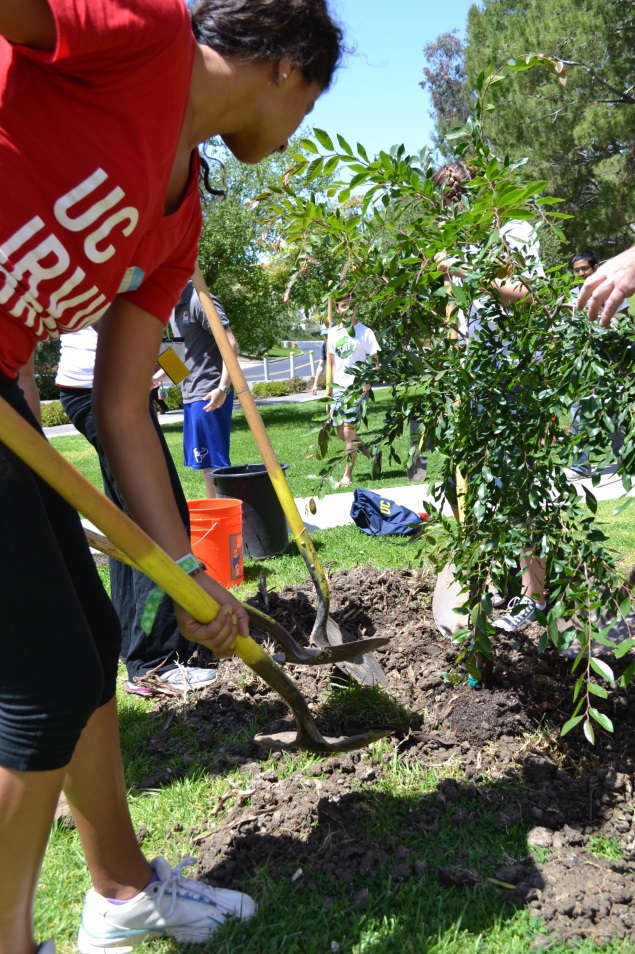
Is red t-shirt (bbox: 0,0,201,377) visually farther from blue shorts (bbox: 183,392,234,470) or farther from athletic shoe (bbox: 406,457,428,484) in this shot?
blue shorts (bbox: 183,392,234,470)

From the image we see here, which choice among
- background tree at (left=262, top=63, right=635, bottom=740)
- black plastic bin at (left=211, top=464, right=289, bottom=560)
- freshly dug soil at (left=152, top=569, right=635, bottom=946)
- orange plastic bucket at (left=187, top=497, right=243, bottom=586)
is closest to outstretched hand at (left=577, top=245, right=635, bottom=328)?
background tree at (left=262, top=63, right=635, bottom=740)

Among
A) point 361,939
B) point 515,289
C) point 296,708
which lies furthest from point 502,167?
point 361,939

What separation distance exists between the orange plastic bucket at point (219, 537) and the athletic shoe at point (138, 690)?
1146 mm

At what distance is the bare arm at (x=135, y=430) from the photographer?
1743 millimetres

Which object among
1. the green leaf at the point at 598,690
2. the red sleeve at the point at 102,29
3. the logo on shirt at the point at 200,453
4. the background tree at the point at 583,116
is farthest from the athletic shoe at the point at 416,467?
the background tree at the point at 583,116

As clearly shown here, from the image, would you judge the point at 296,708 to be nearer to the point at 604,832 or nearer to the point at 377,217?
the point at 604,832

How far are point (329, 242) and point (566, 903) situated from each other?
2.03m

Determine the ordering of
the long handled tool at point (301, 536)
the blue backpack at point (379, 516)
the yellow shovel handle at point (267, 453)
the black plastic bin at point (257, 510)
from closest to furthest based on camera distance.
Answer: the long handled tool at point (301, 536) < the yellow shovel handle at point (267, 453) < the black plastic bin at point (257, 510) < the blue backpack at point (379, 516)

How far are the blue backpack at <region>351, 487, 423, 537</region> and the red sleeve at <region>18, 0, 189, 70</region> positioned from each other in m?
4.49

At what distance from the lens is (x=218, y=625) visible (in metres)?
1.64

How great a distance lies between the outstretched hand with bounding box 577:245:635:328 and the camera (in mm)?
2045

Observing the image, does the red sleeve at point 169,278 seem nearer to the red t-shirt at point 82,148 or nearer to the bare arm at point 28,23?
the red t-shirt at point 82,148

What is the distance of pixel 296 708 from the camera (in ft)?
7.02

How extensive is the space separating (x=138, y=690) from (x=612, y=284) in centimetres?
234
